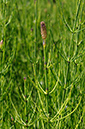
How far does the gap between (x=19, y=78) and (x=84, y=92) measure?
0.83 metres

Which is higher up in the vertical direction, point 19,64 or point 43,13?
point 43,13

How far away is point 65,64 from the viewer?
1372mm

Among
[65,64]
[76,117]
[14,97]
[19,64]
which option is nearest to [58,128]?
[76,117]

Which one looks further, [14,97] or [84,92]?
[14,97]

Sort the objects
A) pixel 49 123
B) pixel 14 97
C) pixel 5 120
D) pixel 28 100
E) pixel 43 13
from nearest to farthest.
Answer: pixel 49 123, pixel 28 100, pixel 5 120, pixel 14 97, pixel 43 13

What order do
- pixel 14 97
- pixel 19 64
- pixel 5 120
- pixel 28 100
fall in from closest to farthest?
pixel 28 100
pixel 5 120
pixel 14 97
pixel 19 64

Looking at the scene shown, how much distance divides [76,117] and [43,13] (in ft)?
5.36

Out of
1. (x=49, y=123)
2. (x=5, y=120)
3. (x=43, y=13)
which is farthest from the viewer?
(x=43, y=13)

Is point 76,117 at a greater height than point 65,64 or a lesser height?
lesser

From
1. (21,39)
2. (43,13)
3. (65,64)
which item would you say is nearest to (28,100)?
(65,64)

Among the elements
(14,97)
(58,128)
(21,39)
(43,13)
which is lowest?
(58,128)

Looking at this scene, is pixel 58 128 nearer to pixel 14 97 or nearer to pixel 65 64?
pixel 65 64

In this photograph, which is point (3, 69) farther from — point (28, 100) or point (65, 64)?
point (65, 64)

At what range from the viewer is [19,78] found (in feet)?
6.79
